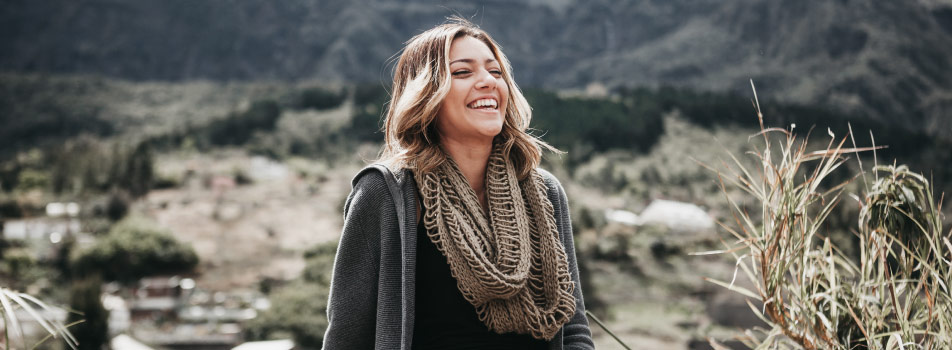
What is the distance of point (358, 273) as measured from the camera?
1.55 m

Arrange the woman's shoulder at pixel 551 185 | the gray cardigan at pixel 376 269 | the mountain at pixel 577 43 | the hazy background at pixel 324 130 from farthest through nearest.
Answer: the mountain at pixel 577 43 < the hazy background at pixel 324 130 < the woman's shoulder at pixel 551 185 < the gray cardigan at pixel 376 269

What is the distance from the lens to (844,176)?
151 feet

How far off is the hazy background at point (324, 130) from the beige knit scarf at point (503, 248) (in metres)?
0.41

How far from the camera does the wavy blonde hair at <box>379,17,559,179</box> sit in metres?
1.63

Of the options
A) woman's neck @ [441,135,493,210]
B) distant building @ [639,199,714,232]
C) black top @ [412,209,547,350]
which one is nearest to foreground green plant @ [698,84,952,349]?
black top @ [412,209,547,350]

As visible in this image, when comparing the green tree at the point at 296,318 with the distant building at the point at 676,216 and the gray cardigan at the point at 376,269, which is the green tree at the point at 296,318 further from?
the gray cardigan at the point at 376,269

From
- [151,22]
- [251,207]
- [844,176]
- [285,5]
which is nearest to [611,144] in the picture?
[844,176]

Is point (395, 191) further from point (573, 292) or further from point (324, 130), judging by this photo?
point (324, 130)

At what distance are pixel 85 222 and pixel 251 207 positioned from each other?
9402 mm

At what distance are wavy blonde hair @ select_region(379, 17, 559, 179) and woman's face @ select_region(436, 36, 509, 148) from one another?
3 cm

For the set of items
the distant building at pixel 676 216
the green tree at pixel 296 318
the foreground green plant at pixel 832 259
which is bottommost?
the distant building at pixel 676 216

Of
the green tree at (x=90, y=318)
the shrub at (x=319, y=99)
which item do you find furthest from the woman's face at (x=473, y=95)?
the shrub at (x=319, y=99)

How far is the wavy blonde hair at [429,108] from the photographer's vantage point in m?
1.63

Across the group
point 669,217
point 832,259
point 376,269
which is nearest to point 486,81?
point 376,269
